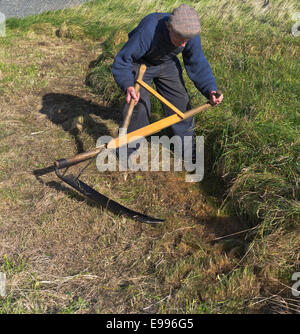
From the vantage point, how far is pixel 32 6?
8875 millimetres

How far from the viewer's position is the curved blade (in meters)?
3.42

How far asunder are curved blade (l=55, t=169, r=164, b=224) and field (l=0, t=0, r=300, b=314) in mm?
70

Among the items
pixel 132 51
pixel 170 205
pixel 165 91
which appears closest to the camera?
pixel 132 51

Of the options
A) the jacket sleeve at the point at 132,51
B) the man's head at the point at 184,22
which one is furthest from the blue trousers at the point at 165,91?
the man's head at the point at 184,22

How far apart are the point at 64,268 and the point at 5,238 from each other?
59 cm

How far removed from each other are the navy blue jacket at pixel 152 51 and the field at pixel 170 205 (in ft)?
2.00

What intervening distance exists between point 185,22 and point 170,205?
1.51m

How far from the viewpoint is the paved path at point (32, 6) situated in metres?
8.78

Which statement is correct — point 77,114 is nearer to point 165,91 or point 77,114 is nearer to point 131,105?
point 165,91

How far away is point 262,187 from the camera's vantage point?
11.0 feet

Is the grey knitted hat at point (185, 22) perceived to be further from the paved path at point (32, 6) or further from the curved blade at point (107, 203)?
the paved path at point (32, 6)

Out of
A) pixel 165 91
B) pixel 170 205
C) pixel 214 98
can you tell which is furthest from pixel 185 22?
pixel 170 205

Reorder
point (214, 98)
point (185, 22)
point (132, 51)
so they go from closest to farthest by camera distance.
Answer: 1. point (185, 22)
2. point (132, 51)
3. point (214, 98)
